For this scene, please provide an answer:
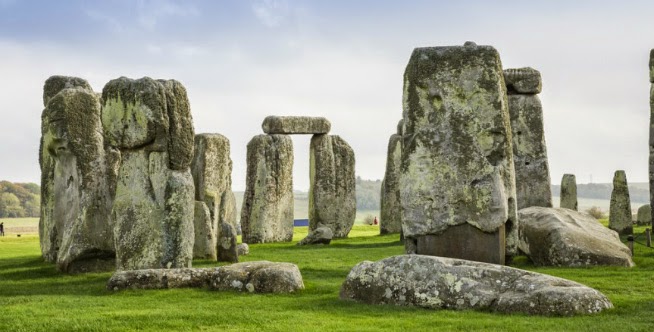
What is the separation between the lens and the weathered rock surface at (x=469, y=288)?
12123mm

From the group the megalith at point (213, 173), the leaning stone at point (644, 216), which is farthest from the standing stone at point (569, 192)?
the megalith at point (213, 173)

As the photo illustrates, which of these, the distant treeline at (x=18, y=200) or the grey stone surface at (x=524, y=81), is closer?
the grey stone surface at (x=524, y=81)

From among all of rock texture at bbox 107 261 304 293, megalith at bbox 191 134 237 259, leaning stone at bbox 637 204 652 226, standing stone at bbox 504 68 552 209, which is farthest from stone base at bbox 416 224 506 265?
leaning stone at bbox 637 204 652 226

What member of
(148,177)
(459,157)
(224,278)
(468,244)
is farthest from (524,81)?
(224,278)

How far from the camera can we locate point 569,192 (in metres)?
33.4

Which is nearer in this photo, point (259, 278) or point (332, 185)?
point (259, 278)

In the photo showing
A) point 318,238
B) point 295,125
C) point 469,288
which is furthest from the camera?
point 295,125

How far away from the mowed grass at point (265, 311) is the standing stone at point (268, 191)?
579 inches

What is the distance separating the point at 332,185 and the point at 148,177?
18.6 meters

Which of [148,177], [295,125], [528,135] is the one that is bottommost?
[148,177]

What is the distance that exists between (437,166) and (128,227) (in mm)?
5360

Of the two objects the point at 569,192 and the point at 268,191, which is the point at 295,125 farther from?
the point at 569,192

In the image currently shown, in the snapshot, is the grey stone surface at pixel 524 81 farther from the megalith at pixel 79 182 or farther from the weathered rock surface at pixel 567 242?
the megalith at pixel 79 182

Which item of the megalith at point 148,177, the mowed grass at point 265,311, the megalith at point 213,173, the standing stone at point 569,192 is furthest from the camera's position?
the standing stone at point 569,192
